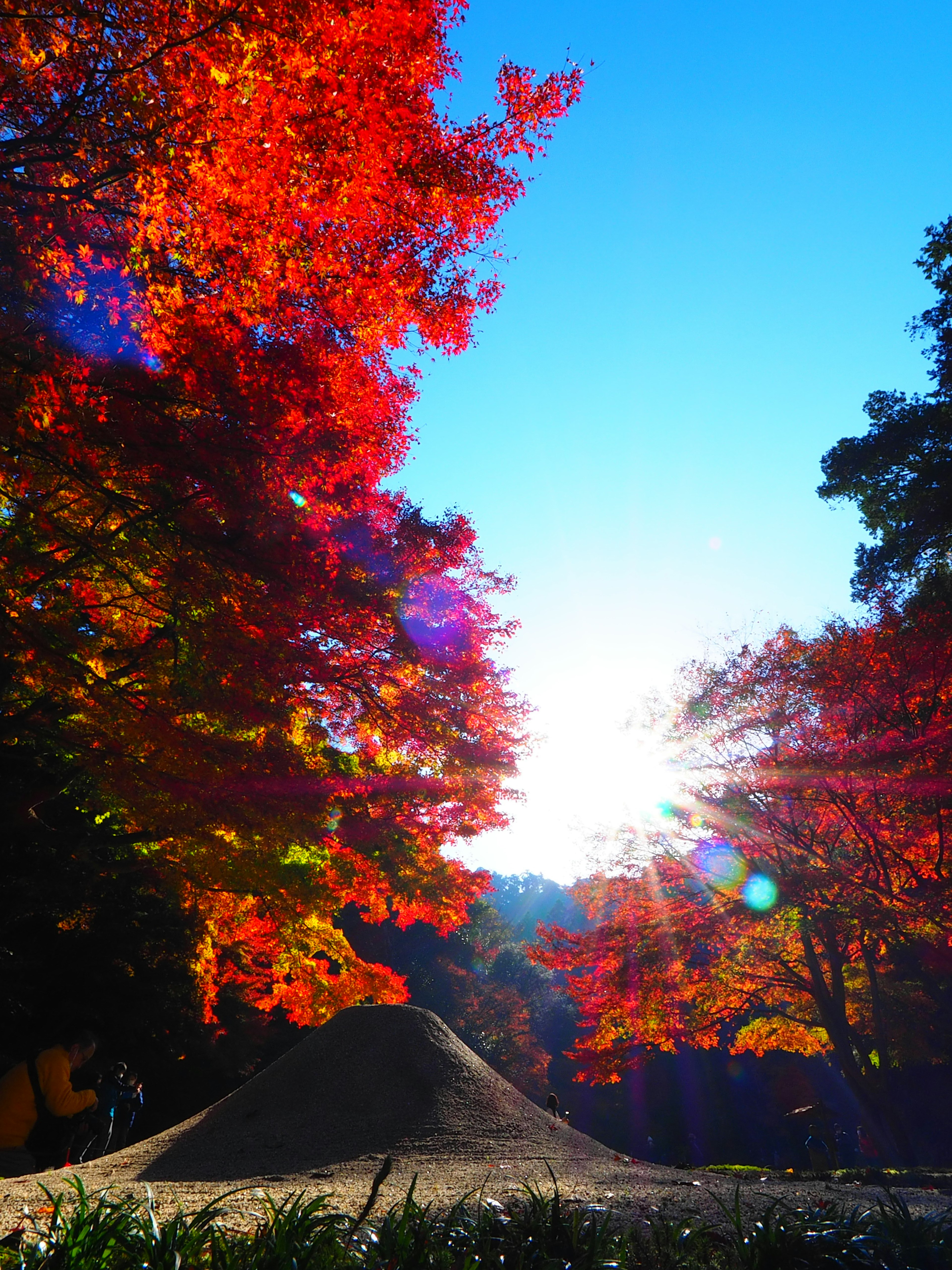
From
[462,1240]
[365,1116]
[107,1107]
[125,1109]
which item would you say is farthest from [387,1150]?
[462,1240]

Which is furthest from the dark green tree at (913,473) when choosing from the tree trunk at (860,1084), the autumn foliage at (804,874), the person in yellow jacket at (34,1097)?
the person in yellow jacket at (34,1097)

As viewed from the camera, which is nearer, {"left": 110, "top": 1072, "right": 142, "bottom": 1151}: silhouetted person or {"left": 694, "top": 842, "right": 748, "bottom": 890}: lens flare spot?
{"left": 110, "top": 1072, "right": 142, "bottom": 1151}: silhouetted person

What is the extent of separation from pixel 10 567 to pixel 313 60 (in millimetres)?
5186

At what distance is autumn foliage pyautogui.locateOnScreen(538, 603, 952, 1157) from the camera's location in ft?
31.1

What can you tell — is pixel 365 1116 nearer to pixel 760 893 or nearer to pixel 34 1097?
pixel 34 1097

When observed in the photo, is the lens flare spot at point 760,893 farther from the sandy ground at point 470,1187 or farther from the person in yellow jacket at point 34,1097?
the person in yellow jacket at point 34,1097

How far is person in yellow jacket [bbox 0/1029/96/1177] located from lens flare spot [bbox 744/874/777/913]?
9774mm

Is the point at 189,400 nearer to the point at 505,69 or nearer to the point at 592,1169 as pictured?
the point at 505,69

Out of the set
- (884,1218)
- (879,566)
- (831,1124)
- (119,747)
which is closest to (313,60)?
(119,747)

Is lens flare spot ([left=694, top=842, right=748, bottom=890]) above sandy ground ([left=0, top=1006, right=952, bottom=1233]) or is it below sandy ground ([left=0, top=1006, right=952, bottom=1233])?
above

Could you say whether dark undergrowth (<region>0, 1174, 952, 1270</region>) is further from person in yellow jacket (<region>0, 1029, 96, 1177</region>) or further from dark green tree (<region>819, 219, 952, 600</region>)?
dark green tree (<region>819, 219, 952, 600</region>)

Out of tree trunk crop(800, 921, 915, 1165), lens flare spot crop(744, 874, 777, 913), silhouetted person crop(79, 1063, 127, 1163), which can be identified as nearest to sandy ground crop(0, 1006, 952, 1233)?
silhouetted person crop(79, 1063, 127, 1163)

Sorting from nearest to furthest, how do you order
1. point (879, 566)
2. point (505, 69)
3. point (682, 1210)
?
1. point (682, 1210)
2. point (505, 69)
3. point (879, 566)

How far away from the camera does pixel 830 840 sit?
36.3 ft
